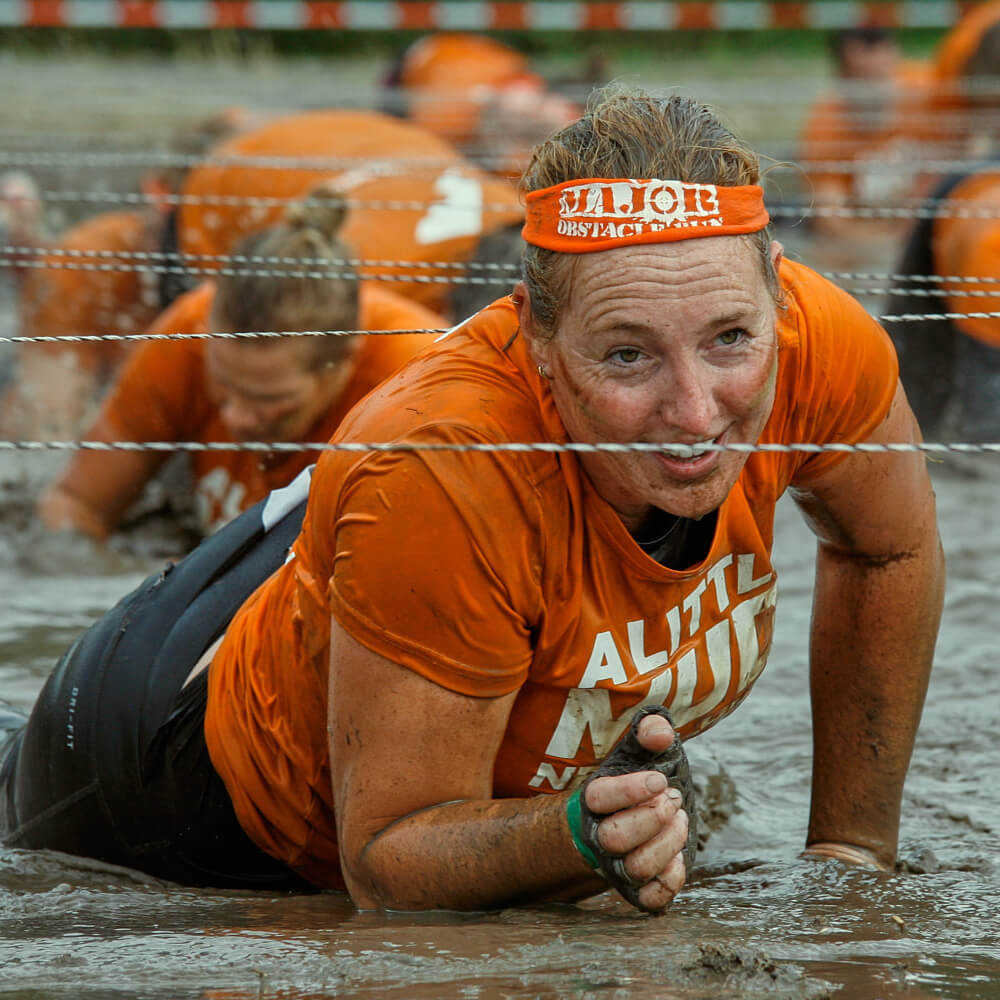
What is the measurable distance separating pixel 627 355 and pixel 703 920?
879 millimetres

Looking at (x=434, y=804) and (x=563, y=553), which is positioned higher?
(x=563, y=553)

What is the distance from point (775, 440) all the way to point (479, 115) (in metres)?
7.03

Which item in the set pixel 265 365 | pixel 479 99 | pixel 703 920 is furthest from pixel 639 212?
pixel 479 99

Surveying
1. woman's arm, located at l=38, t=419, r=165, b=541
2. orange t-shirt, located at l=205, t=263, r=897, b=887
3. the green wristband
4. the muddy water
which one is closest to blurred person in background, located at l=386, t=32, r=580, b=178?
woman's arm, located at l=38, t=419, r=165, b=541

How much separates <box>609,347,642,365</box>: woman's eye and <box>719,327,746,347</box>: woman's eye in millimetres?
119

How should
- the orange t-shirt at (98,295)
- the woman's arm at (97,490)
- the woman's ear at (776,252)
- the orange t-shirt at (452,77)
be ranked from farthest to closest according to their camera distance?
the orange t-shirt at (452,77) < the orange t-shirt at (98,295) < the woman's arm at (97,490) < the woman's ear at (776,252)

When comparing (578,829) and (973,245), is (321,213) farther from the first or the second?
(578,829)

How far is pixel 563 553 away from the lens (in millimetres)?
2293

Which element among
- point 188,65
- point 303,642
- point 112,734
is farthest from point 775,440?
point 188,65

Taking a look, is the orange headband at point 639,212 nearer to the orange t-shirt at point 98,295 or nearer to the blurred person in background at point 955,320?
the blurred person in background at point 955,320

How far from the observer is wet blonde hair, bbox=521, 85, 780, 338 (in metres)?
2.22

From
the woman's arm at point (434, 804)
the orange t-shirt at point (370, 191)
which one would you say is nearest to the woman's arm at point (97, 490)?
the orange t-shirt at point (370, 191)

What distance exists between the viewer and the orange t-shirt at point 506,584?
2207mm

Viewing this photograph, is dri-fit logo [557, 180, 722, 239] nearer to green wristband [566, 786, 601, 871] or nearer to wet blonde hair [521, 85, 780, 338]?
wet blonde hair [521, 85, 780, 338]
